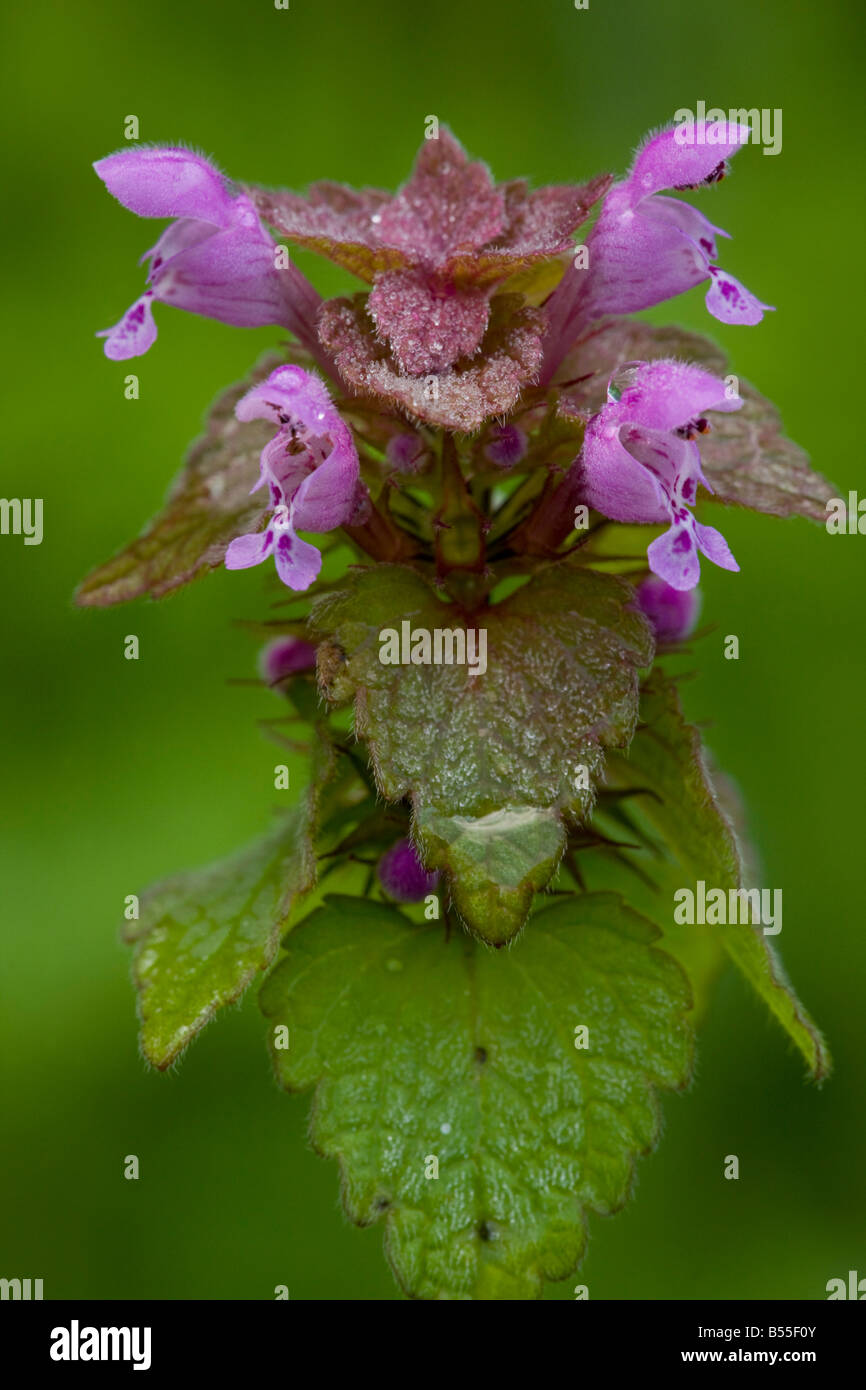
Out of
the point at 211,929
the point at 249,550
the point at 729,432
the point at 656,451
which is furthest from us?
the point at 729,432

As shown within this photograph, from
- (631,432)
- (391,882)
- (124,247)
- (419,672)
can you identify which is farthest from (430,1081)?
(124,247)

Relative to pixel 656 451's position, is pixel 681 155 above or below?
above

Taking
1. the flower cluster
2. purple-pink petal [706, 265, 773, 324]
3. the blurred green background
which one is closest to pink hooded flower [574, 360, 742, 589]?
the flower cluster

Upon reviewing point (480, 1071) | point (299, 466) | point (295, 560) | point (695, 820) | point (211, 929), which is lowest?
point (480, 1071)

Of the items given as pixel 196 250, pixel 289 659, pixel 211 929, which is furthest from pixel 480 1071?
pixel 196 250

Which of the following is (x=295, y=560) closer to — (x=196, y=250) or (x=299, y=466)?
(x=299, y=466)

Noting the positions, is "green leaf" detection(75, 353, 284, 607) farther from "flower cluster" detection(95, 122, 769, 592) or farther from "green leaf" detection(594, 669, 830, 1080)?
"green leaf" detection(594, 669, 830, 1080)

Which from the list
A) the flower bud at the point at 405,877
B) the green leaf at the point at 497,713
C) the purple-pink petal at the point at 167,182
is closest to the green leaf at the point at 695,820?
the green leaf at the point at 497,713
